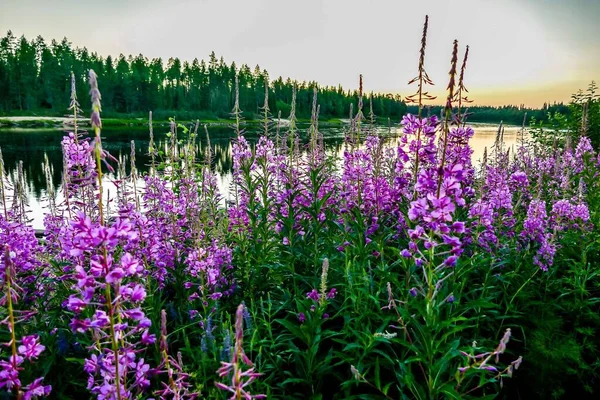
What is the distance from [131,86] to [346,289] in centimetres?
10396

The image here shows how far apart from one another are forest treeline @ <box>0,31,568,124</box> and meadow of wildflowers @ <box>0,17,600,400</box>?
65.9m

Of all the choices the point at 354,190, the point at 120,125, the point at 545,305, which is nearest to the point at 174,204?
the point at 354,190

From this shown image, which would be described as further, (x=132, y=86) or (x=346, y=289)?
(x=132, y=86)

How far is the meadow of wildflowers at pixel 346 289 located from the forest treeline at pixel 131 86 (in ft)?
216

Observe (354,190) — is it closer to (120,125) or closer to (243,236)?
(243,236)

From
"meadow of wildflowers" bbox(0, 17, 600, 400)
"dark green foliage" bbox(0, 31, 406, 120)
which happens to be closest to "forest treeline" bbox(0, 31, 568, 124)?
"dark green foliage" bbox(0, 31, 406, 120)

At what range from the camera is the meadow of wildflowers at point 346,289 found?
108 inches

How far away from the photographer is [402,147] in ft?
13.0

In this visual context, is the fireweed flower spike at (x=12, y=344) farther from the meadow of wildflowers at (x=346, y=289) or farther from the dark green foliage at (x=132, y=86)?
the dark green foliage at (x=132, y=86)

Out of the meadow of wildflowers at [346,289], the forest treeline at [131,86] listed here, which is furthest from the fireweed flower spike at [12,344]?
the forest treeline at [131,86]

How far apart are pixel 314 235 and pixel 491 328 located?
80.7 inches

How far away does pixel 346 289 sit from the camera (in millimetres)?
3590

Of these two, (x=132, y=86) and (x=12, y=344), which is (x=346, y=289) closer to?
(x=12, y=344)

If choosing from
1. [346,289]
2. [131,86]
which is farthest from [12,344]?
[131,86]
